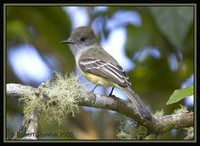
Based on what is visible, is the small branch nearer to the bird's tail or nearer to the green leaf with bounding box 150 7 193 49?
the bird's tail

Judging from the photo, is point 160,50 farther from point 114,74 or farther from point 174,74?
point 114,74

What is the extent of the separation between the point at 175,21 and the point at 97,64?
58.4 inches

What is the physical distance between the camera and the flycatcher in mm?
4461

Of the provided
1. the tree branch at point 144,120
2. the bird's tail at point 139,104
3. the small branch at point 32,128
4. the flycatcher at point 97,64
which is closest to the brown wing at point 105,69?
the flycatcher at point 97,64

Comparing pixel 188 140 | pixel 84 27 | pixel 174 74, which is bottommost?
pixel 188 140

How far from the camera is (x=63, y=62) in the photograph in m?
5.82

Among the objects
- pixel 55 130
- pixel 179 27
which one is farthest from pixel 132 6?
pixel 55 130

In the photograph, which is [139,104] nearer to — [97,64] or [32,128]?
[32,128]

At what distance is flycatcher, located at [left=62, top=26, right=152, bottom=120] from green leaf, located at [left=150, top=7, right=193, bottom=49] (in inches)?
24.2

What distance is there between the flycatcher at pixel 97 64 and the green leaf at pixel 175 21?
616mm

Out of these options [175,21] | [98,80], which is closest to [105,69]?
[98,80]

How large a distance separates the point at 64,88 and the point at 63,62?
226cm

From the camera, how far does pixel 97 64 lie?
522 cm

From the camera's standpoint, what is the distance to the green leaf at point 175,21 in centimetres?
396
